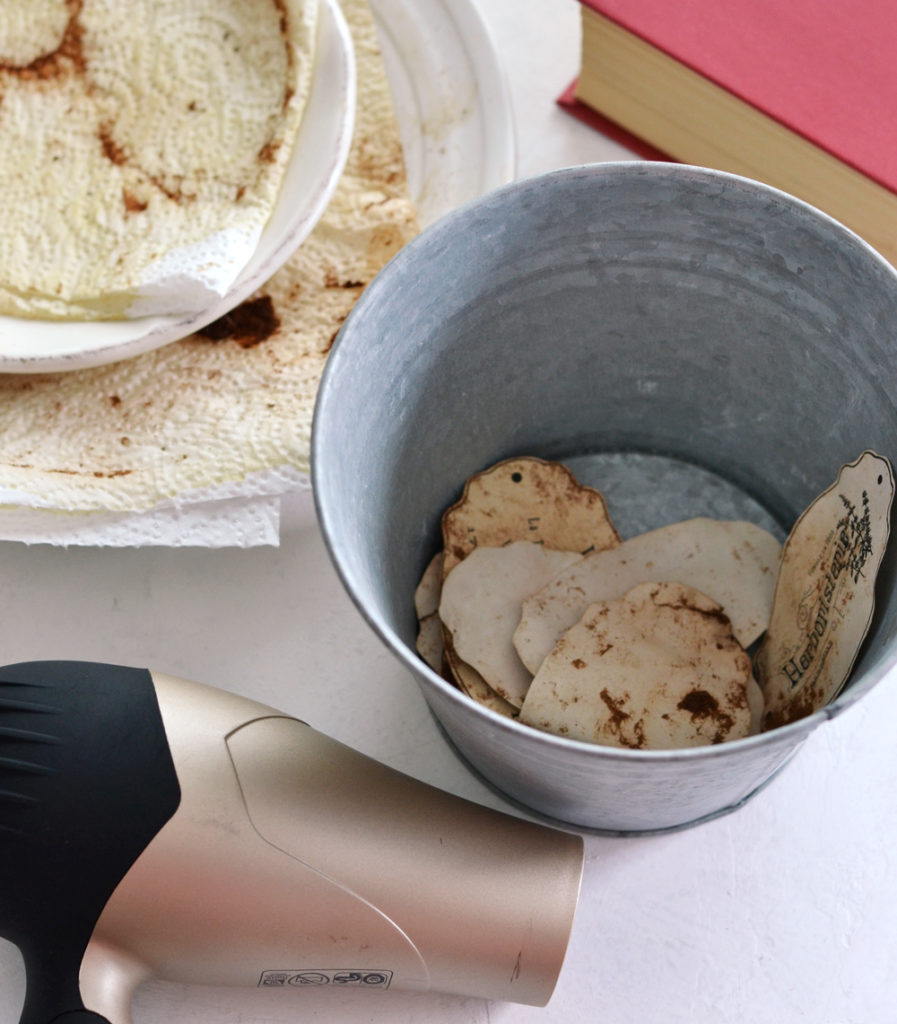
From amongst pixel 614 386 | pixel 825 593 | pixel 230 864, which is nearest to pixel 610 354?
pixel 614 386

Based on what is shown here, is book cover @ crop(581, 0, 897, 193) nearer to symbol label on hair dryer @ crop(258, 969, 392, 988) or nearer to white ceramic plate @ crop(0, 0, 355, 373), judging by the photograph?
white ceramic plate @ crop(0, 0, 355, 373)

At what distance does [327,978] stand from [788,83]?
1.52ft

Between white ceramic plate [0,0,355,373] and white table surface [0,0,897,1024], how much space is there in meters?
0.11

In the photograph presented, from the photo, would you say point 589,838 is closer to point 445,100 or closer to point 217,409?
point 217,409

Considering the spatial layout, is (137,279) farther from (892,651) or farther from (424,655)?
(892,651)

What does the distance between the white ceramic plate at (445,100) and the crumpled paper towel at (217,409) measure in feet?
0.05

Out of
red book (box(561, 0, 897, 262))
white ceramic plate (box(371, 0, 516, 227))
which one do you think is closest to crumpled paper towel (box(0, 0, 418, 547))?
white ceramic plate (box(371, 0, 516, 227))

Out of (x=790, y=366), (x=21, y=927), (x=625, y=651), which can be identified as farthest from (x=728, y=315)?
(x=21, y=927)

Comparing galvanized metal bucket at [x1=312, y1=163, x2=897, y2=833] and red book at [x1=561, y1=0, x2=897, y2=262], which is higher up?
red book at [x1=561, y1=0, x2=897, y2=262]

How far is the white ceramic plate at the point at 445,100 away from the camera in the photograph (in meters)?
0.55

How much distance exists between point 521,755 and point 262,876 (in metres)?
0.12

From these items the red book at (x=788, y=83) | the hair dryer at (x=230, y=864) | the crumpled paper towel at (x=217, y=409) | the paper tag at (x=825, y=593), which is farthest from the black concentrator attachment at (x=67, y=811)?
the red book at (x=788, y=83)

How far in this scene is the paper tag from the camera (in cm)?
39

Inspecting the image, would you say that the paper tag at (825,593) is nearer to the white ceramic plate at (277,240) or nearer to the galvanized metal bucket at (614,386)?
the galvanized metal bucket at (614,386)
